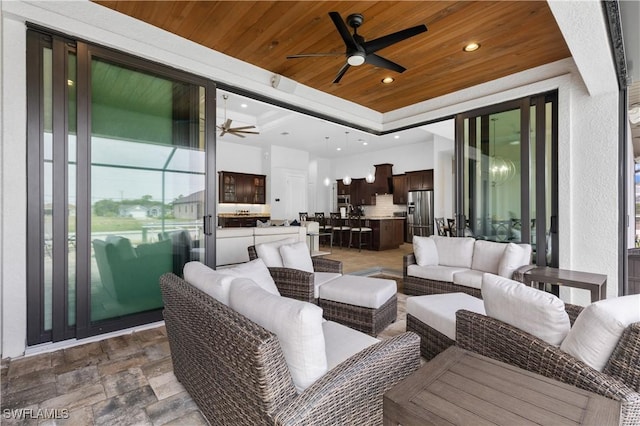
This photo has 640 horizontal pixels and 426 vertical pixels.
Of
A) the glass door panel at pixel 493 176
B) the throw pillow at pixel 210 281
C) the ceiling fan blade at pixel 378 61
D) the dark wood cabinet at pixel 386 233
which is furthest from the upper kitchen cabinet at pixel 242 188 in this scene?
the throw pillow at pixel 210 281

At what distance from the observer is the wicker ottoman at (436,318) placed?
1.97 meters

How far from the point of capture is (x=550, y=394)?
3.26 ft

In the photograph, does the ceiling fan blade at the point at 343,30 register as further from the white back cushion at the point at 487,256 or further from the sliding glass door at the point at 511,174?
the white back cushion at the point at 487,256

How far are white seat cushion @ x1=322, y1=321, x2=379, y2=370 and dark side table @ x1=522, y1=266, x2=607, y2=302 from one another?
7.93 ft

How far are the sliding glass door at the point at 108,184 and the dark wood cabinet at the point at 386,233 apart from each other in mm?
5817

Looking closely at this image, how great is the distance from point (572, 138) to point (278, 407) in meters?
4.30

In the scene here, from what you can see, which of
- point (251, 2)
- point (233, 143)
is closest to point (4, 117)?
point (251, 2)

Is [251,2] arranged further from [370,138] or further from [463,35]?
[370,138]

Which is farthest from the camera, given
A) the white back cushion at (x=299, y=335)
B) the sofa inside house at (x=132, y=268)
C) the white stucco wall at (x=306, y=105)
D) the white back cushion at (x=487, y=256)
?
the white back cushion at (x=487, y=256)

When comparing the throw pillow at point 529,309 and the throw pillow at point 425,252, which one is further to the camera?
the throw pillow at point 425,252

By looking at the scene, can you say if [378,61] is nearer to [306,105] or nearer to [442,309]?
[306,105]

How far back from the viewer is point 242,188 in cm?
935

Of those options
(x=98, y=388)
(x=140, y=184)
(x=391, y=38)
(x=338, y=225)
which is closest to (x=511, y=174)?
(x=391, y=38)

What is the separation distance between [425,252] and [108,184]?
12.1 feet
